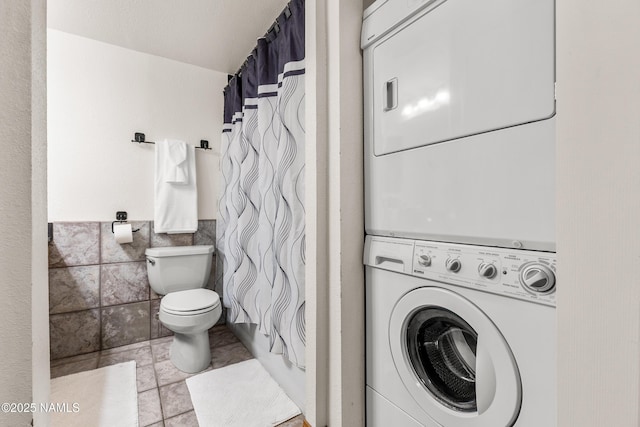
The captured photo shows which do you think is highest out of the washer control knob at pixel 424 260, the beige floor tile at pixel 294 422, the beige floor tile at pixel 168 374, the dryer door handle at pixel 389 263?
the washer control knob at pixel 424 260

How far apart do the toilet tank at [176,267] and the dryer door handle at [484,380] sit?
6.32 ft

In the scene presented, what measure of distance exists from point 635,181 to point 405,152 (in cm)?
55

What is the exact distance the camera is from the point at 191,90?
2.28m

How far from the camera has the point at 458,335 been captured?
32.7 inches

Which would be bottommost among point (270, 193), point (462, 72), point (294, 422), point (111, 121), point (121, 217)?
point (294, 422)

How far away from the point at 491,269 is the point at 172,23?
86.6 inches

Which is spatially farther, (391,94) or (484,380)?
(391,94)

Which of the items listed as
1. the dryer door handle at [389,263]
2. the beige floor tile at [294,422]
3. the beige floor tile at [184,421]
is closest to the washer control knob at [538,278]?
the dryer door handle at [389,263]

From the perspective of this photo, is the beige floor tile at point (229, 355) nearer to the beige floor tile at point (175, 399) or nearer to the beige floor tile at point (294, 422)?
the beige floor tile at point (175, 399)

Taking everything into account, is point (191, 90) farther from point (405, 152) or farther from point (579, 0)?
point (579, 0)

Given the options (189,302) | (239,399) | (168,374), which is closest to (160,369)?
(168,374)

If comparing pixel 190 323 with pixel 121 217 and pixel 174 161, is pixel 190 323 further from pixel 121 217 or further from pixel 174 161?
pixel 174 161

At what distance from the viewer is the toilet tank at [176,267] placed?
1.96 metres

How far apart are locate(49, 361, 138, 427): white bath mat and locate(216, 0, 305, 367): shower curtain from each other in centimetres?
67
